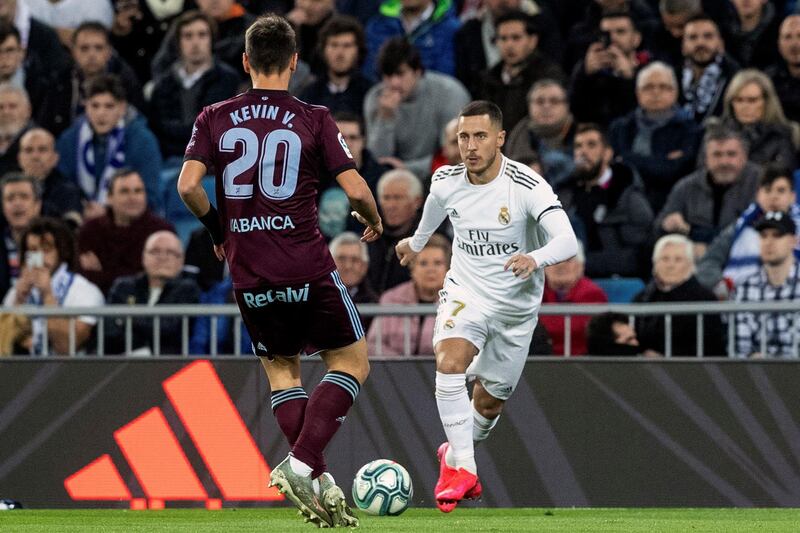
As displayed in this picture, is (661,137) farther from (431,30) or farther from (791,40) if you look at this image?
(431,30)

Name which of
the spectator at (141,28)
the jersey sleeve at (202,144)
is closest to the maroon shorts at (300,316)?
the jersey sleeve at (202,144)

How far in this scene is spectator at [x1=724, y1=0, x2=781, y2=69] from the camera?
14.2m

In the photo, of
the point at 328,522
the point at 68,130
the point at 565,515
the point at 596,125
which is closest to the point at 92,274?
the point at 68,130

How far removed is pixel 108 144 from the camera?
14.8 metres

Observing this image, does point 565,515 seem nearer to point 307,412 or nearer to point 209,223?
point 307,412

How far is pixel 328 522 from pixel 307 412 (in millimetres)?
547

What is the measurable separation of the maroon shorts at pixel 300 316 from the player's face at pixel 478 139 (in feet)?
5.33

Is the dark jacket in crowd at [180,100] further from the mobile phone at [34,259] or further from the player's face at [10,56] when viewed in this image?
the mobile phone at [34,259]

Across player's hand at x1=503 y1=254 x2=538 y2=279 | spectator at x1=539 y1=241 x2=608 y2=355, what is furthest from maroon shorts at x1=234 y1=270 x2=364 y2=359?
spectator at x1=539 y1=241 x2=608 y2=355

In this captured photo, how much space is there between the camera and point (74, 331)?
11.2 meters

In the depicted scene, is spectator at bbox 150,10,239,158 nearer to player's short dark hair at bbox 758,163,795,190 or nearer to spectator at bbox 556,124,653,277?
spectator at bbox 556,124,653,277

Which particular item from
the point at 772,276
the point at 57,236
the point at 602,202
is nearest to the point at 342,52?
the point at 602,202

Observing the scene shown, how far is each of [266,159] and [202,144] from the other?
33 cm

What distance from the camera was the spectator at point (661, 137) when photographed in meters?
13.5
